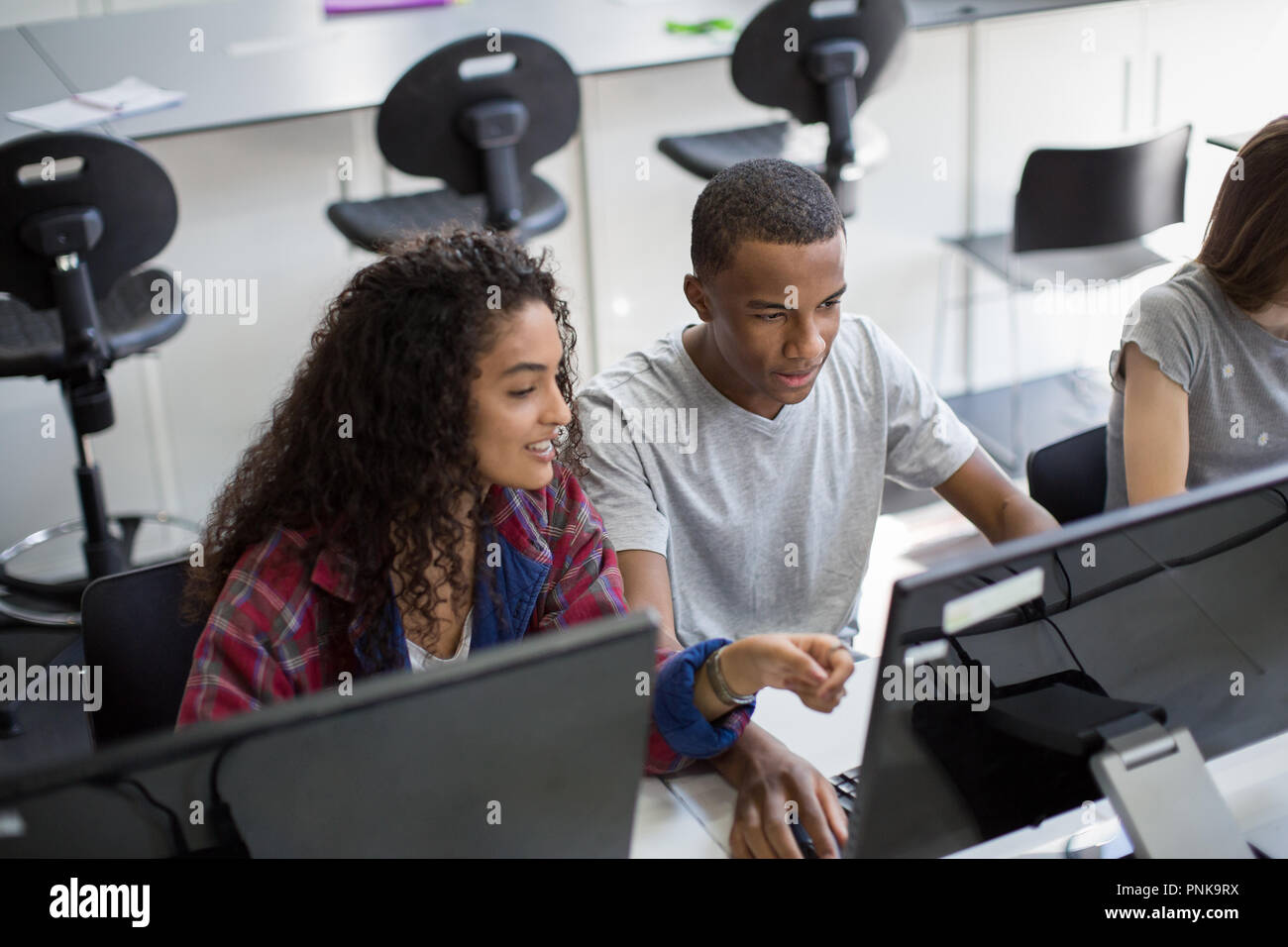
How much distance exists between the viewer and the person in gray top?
164 cm

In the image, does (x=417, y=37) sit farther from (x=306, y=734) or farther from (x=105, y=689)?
(x=306, y=734)

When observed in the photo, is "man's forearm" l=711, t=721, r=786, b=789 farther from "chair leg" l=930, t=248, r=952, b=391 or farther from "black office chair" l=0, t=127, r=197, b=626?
"chair leg" l=930, t=248, r=952, b=391

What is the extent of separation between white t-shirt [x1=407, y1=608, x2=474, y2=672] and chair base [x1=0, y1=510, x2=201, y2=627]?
58.7 inches

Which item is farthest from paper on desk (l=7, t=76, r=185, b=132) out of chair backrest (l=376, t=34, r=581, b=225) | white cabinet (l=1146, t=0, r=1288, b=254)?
white cabinet (l=1146, t=0, r=1288, b=254)

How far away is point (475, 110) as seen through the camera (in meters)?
2.50

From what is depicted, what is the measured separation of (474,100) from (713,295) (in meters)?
1.14

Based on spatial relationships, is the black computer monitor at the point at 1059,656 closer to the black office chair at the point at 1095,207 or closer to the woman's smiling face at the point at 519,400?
the woman's smiling face at the point at 519,400

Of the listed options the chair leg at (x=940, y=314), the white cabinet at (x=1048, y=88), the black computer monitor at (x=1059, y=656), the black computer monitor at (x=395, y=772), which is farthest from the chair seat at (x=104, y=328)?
the white cabinet at (x=1048, y=88)

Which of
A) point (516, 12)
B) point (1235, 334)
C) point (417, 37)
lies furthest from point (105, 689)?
point (516, 12)

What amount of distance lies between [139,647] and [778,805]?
2.19 ft

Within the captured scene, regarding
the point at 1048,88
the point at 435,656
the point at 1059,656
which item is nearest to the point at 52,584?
the point at 435,656

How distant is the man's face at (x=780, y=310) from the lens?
1487 millimetres
